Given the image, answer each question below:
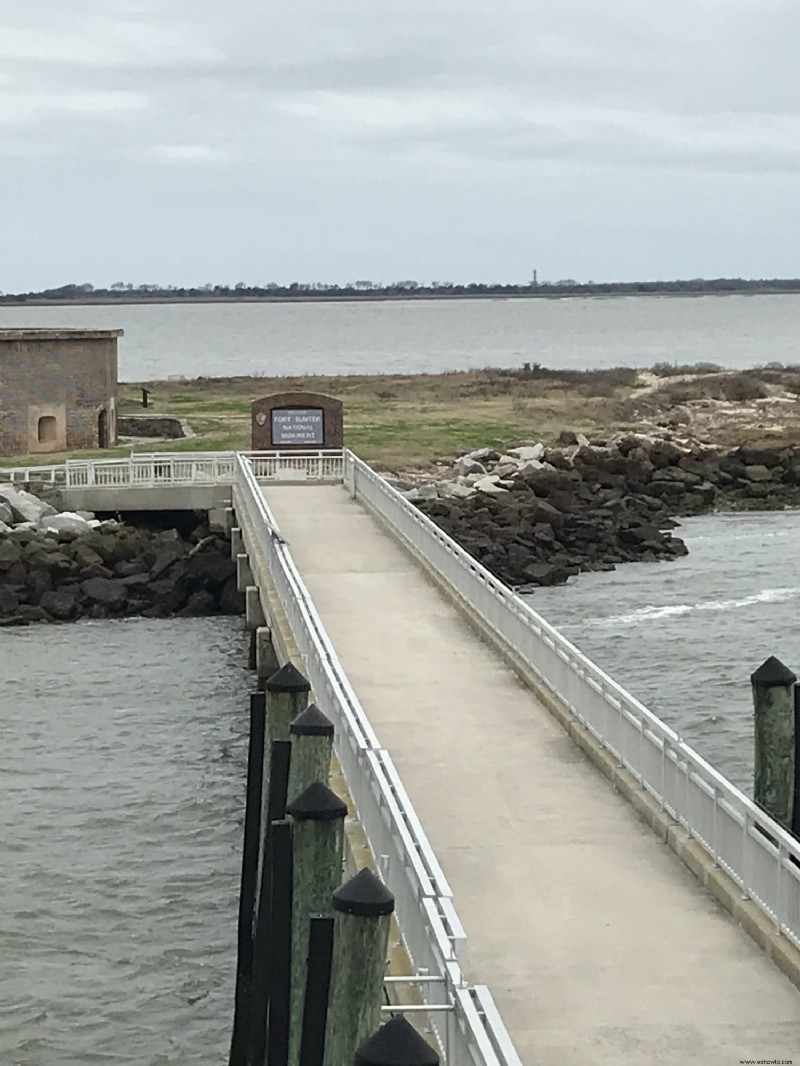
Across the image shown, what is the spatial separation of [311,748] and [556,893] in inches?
74.2

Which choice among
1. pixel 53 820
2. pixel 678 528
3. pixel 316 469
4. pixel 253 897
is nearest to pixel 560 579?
pixel 316 469

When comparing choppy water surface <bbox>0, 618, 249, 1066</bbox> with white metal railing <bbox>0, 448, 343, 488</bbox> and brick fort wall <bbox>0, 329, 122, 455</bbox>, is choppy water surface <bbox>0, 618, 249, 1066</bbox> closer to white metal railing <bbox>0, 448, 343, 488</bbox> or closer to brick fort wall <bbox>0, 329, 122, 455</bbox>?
white metal railing <bbox>0, 448, 343, 488</bbox>

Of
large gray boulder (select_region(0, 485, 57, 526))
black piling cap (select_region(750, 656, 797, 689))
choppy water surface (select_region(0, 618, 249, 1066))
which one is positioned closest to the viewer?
black piling cap (select_region(750, 656, 797, 689))

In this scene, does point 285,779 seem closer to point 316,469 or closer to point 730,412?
point 316,469

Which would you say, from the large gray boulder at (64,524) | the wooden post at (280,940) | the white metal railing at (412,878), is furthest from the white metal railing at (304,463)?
the wooden post at (280,940)

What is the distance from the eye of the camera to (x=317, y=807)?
10.7 m

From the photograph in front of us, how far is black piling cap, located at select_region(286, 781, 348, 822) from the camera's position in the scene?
10.7 m

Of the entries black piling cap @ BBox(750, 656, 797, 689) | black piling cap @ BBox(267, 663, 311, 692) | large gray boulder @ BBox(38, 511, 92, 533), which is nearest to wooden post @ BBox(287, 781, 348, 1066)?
black piling cap @ BBox(267, 663, 311, 692)

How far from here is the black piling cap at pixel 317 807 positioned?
35.2 ft

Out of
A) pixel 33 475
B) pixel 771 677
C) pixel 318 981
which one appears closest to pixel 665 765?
pixel 771 677

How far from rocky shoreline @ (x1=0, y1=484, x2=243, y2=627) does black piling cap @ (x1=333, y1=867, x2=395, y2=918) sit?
2521cm

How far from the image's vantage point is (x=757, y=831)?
1166cm

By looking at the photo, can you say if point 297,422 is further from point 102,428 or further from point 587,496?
point 102,428

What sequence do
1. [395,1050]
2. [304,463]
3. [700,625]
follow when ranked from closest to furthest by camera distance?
[395,1050] < [700,625] < [304,463]
